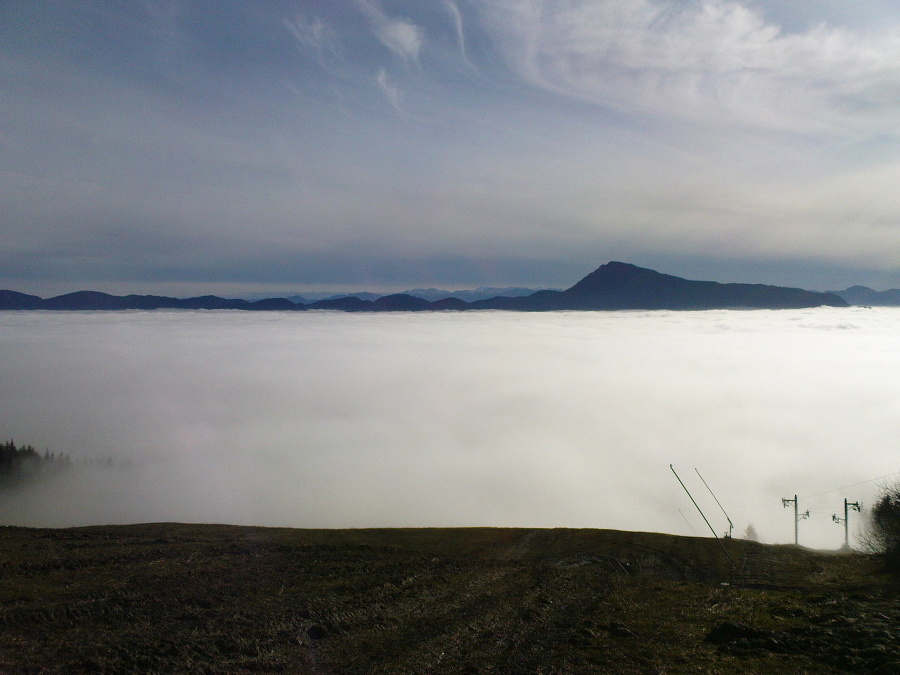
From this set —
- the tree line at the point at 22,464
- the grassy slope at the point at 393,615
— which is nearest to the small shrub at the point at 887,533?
the grassy slope at the point at 393,615

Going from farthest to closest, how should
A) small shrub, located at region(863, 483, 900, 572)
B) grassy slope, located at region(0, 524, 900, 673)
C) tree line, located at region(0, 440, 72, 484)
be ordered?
tree line, located at region(0, 440, 72, 484), small shrub, located at region(863, 483, 900, 572), grassy slope, located at region(0, 524, 900, 673)

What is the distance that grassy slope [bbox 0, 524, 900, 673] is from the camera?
17156mm

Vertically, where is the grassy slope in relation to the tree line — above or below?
above

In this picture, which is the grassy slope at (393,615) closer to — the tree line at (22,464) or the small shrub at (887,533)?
the small shrub at (887,533)

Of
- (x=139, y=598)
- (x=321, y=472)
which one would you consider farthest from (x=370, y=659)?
(x=321, y=472)

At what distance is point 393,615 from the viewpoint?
2253cm

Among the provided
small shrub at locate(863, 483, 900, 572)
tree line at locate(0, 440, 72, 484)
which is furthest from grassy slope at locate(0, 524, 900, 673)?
tree line at locate(0, 440, 72, 484)

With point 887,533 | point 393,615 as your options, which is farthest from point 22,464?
point 887,533

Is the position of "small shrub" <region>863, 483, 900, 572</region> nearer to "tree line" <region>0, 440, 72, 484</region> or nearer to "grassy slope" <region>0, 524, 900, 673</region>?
"grassy slope" <region>0, 524, 900, 673</region>

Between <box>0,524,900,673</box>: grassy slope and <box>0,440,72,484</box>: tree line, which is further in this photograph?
<box>0,440,72,484</box>: tree line

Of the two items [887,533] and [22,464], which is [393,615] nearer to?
[887,533]

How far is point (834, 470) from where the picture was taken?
180750 mm

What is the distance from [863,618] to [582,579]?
42.4 feet

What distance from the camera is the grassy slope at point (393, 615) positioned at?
1716 centimetres
